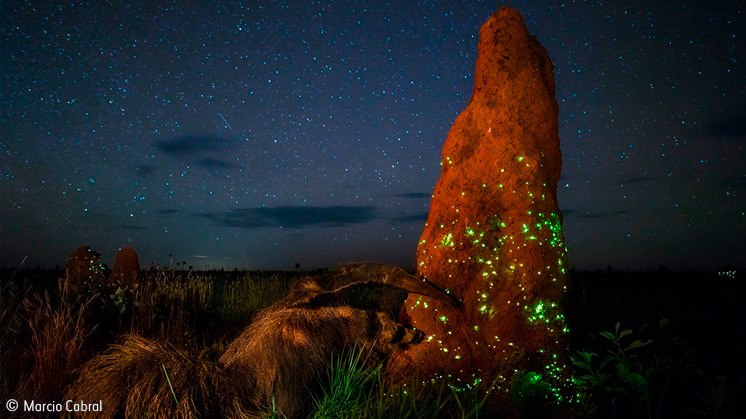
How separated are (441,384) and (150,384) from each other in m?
2.59

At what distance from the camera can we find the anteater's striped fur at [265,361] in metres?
4.43

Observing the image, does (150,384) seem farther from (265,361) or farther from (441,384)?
(441,384)

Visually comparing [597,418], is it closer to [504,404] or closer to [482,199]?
[504,404]

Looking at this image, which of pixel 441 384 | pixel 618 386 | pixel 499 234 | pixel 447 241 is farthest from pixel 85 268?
pixel 618 386

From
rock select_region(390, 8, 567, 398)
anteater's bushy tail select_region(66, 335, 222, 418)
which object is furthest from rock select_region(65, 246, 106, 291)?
rock select_region(390, 8, 567, 398)

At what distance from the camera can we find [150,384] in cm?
444

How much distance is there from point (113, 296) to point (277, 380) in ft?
16.8

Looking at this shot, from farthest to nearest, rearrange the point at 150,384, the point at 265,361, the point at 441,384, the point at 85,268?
the point at 85,268
the point at 441,384
the point at 265,361
the point at 150,384

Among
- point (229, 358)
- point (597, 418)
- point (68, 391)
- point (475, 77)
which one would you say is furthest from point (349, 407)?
point (475, 77)

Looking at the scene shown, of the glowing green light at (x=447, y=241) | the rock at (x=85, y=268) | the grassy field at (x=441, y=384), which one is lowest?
the grassy field at (x=441, y=384)

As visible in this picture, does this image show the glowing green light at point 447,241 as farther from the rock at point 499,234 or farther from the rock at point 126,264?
the rock at point 126,264

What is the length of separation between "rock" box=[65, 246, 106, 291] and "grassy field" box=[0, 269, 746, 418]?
50 centimetres

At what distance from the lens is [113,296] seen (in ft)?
28.6

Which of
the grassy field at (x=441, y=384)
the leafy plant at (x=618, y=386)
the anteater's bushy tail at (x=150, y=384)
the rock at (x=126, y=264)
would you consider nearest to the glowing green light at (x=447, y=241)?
the grassy field at (x=441, y=384)
